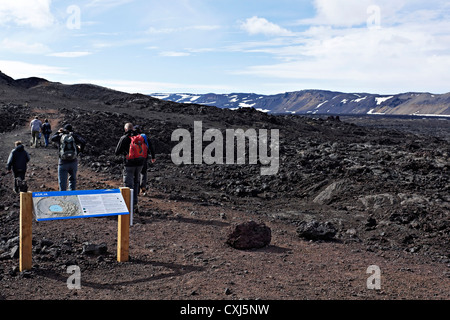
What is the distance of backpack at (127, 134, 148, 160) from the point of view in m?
9.49

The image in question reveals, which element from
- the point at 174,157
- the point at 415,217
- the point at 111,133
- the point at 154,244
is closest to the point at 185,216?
the point at 154,244

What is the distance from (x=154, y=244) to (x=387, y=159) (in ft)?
50.9

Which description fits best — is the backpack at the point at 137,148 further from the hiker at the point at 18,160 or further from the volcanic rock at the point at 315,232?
the volcanic rock at the point at 315,232

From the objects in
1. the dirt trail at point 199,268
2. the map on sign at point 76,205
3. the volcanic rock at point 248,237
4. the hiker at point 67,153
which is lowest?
the dirt trail at point 199,268

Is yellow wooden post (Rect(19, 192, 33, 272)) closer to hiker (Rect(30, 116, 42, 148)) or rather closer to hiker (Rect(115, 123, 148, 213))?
hiker (Rect(115, 123, 148, 213))

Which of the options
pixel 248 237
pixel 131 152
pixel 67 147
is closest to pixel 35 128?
pixel 67 147

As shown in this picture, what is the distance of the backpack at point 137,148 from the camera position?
9.49 metres

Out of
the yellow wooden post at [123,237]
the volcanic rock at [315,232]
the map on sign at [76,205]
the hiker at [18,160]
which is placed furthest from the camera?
the hiker at [18,160]

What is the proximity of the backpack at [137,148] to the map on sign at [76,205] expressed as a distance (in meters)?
2.62

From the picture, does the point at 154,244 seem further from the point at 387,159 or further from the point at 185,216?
the point at 387,159

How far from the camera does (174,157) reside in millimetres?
21578

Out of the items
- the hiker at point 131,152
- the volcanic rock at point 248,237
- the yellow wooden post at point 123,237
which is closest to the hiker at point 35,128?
the hiker at point 131,152

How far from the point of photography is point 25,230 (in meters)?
6.47

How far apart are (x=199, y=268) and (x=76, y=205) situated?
6.58ft
